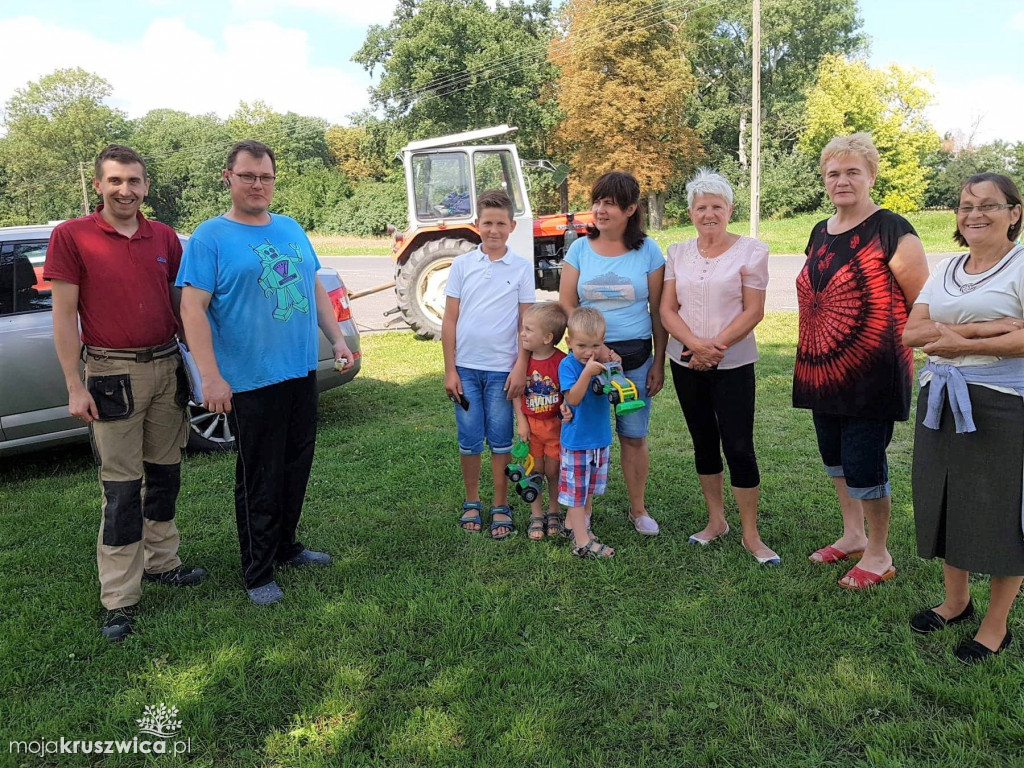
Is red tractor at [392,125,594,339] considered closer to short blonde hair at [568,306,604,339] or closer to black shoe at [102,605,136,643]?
short blonde hair at [568,306,604,339]

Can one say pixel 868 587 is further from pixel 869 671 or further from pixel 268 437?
pixel 268 437

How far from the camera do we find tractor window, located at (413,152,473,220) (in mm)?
9445

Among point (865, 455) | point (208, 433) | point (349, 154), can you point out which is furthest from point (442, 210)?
point (349, 154)

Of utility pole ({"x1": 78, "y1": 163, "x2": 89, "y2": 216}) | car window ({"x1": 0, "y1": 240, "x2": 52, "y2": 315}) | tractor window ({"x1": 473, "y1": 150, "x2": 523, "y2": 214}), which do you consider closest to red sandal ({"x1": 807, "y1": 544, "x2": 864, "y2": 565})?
car window ({"x1": 0, "y1": 240, "x2": 52, "y2": 315})

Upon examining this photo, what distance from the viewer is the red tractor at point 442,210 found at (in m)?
9.30

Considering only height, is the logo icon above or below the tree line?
below

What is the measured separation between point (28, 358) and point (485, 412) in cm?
300

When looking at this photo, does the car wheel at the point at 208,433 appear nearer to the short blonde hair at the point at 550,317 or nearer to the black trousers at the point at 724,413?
the short blonde hair at the point at 550,317

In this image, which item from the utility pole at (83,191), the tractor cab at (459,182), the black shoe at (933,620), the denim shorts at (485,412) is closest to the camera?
the black shoe at (933,620)

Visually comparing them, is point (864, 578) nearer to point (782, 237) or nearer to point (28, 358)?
point (28, 358)

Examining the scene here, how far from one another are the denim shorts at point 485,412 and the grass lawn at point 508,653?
52 cm

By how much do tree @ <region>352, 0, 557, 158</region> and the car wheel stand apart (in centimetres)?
3113

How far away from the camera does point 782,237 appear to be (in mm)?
25516

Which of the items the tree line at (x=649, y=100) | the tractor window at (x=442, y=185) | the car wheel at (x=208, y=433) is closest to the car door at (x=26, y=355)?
the car wheel at (x=208, y=433)
